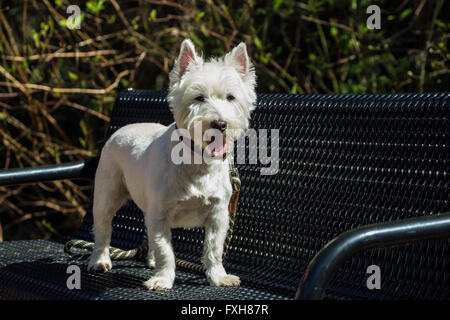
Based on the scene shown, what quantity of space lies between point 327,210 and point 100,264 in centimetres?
100

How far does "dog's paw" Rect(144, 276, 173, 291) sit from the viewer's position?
8.06ft

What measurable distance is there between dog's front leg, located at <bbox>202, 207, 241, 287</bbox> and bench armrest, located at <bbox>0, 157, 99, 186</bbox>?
0.95 m

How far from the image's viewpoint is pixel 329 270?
1.61 metres

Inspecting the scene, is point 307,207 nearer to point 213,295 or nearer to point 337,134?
point 337,134

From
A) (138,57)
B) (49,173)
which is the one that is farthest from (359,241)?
(138,57)

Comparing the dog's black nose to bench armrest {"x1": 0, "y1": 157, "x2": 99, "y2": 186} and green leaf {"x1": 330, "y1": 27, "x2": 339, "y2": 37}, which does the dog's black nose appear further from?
green leaf {"x1": 330, "y1": 27, "x2": 339, "y2": 37}

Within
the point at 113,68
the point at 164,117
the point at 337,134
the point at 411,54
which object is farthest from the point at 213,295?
the point at 113,68

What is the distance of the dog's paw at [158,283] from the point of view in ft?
8.06

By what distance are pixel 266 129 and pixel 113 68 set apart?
2.46 metres

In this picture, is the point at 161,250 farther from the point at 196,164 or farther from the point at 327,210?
the point at 327,210

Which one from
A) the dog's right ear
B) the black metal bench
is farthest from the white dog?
the black metal bench

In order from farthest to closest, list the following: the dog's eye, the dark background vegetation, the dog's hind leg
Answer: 1. the dark background vegetation
2. the dog's hind leg
3. the dog's eye

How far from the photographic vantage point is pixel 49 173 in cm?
325

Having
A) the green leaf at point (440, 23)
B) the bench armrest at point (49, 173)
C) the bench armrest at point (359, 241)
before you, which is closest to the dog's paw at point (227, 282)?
the bench armrest at point (359, 241)
